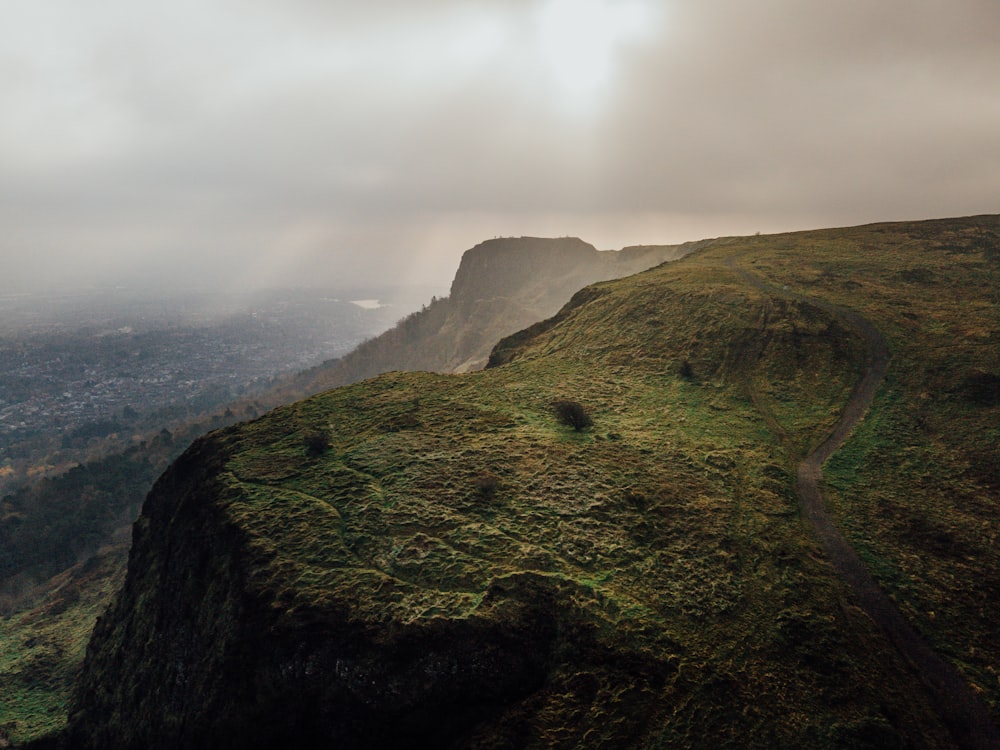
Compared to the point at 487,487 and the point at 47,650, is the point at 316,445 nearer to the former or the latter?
the point at 487,487

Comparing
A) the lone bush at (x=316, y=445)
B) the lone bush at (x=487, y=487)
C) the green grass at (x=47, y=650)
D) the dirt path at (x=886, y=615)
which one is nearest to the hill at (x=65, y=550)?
the green grass at (x=47, y=650)

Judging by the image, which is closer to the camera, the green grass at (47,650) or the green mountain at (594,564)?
the green mountain at (594,564)

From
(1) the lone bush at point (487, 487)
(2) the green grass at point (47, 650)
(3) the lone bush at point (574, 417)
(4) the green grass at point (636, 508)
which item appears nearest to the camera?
(4) the green grass at point (636, 508)

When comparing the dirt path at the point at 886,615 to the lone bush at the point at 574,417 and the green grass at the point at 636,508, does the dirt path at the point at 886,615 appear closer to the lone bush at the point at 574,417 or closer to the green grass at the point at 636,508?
the green grass at the point at 636,508

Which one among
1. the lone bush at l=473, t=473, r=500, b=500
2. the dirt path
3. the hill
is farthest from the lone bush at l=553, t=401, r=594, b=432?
the hill

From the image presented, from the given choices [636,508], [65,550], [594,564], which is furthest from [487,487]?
[65,550]

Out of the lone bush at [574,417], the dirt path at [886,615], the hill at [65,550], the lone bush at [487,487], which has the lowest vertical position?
the hill at [65,550]
